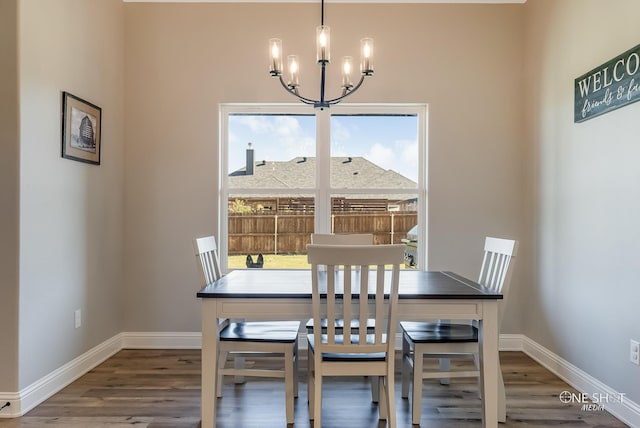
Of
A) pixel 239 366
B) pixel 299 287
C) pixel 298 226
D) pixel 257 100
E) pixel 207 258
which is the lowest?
pixel 239 366

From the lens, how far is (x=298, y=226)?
3510 mm

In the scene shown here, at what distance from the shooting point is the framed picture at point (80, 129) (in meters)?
2.61

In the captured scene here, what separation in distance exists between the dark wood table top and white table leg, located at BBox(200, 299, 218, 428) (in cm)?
8

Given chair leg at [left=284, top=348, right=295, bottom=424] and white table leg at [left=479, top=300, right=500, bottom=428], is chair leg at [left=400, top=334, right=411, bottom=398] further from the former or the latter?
chair leg at [left=284, top=348, right=295, bottom=424]

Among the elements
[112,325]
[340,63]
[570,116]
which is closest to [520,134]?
[570,116]

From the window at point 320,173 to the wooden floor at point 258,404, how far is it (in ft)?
3.66

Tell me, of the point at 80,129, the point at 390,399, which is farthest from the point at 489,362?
the point at 80,129

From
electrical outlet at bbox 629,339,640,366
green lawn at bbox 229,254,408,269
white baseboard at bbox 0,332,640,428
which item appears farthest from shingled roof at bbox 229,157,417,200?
electrical outlet at bbox 629,339,640,366

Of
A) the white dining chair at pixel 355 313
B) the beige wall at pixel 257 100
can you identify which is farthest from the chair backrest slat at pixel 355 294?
the beige wall at pixel 257 100

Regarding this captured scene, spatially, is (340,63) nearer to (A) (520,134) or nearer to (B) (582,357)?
(A) (520,134)

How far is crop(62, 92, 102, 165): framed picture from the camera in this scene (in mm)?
2607

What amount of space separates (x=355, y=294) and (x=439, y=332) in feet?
2.13

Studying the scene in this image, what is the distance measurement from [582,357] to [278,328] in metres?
1.92

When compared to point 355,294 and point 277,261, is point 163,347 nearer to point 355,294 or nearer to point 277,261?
point 277,261
